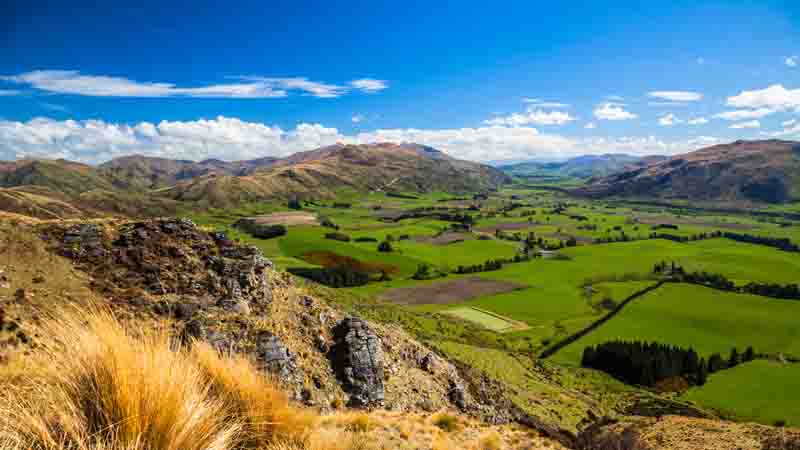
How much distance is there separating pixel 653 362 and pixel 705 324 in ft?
99.2

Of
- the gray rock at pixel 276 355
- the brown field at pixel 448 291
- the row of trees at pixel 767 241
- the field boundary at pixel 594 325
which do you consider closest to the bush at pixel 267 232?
the brown field at pixel 448 291

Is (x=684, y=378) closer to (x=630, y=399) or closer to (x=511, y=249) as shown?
(x=630, y=399)

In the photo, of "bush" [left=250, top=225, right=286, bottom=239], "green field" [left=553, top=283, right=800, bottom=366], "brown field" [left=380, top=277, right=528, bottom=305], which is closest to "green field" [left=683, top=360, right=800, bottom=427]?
"green field" [left=553, top=283, right=800, bottom=366]

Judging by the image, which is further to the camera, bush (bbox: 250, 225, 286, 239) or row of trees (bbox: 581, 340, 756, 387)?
bush (bbox: 250, 225, 286, 239)

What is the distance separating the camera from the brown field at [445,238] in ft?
542

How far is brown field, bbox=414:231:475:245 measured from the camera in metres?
165

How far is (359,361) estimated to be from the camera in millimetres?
26703

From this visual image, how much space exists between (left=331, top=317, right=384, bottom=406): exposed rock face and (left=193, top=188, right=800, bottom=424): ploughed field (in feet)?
110

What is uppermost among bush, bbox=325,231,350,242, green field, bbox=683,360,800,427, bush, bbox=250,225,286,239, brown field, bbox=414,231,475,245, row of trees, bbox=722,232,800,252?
bush, bbox=250,225,286,239

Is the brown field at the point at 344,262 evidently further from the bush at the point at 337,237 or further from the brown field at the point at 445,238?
the brown field at the point at 445,238

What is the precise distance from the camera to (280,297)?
29719 mm

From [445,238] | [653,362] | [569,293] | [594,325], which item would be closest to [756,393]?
[653,362]

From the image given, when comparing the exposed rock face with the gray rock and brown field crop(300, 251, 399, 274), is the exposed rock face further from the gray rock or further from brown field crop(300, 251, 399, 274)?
brown field crop(300, 251, 399, 274)

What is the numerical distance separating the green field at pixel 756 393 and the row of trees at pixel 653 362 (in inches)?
70.7
